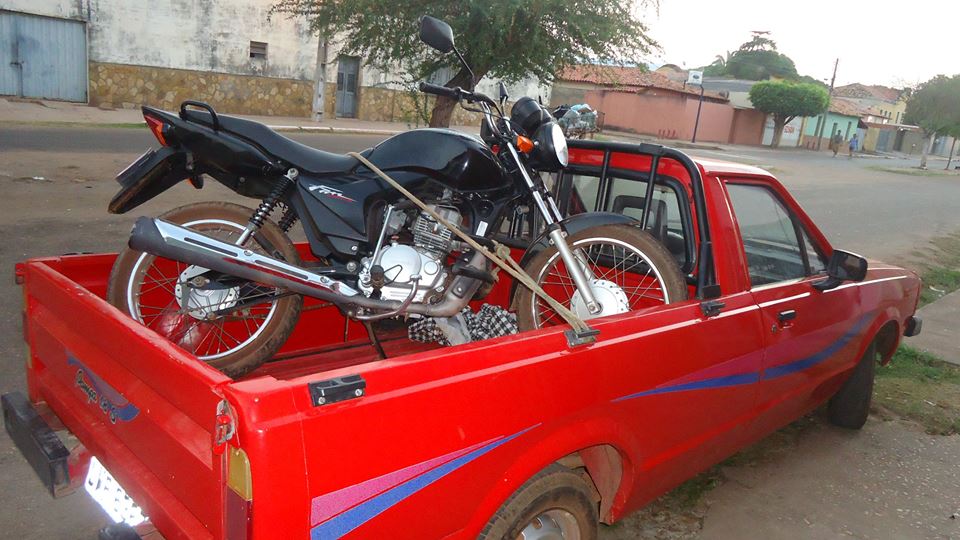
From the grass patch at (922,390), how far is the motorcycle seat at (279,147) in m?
4.11

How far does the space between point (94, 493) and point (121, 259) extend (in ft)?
3.76

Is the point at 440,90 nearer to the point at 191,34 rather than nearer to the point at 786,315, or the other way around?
the point at 786,315

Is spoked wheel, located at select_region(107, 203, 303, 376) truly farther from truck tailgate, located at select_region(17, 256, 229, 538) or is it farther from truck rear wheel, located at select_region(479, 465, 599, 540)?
truck rear wheel, located at select_region(479, 465, 599, 540)

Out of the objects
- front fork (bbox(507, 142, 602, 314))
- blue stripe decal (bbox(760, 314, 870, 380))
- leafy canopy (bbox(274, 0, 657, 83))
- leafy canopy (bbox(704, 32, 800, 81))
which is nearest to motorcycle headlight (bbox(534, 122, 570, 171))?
front fork (bbox(507, 142, 602, 314))

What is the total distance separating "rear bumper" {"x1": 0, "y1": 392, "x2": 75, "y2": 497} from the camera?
2.38 m

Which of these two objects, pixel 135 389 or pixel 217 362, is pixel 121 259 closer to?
pixel 217 362

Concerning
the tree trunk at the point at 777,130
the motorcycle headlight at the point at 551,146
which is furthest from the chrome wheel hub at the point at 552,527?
the tree trunk at the point at 777,130

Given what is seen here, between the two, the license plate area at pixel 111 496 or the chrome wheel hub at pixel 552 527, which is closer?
the license plate area at pixel 111 496

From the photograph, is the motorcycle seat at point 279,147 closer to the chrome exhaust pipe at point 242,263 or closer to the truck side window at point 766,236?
the chrome exhaust pipe at point 242,263

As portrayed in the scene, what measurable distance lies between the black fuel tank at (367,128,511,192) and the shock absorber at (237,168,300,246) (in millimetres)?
366

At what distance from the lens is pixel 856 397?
4578 millimetres

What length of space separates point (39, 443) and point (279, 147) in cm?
153

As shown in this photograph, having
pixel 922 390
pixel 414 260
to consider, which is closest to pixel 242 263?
pixel 414 260

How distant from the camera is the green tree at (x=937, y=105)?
4119 centimetres
